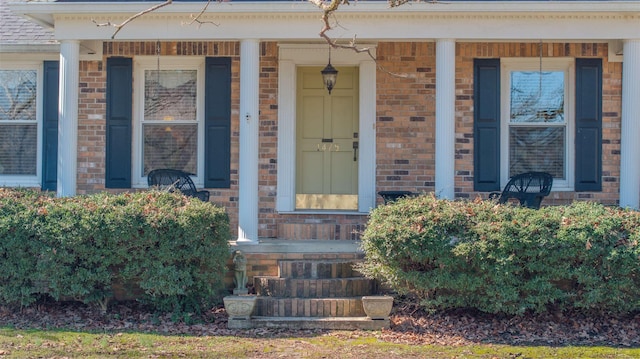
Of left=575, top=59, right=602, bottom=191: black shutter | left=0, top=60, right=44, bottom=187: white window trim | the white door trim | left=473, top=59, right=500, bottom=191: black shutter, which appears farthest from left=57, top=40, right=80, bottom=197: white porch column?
left=575, top=59, right=602, bottom=191: black shutter

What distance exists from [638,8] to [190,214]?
5.86 metres

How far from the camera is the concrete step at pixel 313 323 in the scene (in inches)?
313

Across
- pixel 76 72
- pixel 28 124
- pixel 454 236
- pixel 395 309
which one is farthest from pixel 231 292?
pixel 28 124

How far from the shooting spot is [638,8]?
30.2ft

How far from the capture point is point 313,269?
8727 millimetres

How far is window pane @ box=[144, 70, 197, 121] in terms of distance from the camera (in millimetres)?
10773

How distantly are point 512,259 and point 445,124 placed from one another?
7.47ft

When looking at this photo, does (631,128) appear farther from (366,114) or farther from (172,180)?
(172,180)

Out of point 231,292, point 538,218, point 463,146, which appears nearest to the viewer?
point 538,218

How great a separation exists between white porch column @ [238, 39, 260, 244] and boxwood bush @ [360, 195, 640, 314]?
1.84 m

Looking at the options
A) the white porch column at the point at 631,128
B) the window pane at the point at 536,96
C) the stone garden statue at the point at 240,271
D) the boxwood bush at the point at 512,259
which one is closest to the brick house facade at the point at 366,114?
the window pane at the point at 536,96

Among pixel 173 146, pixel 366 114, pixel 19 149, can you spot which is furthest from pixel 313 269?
pixel 19 149

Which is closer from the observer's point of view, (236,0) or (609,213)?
(609,213)

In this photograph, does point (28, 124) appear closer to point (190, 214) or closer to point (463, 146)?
point (190, 214)
